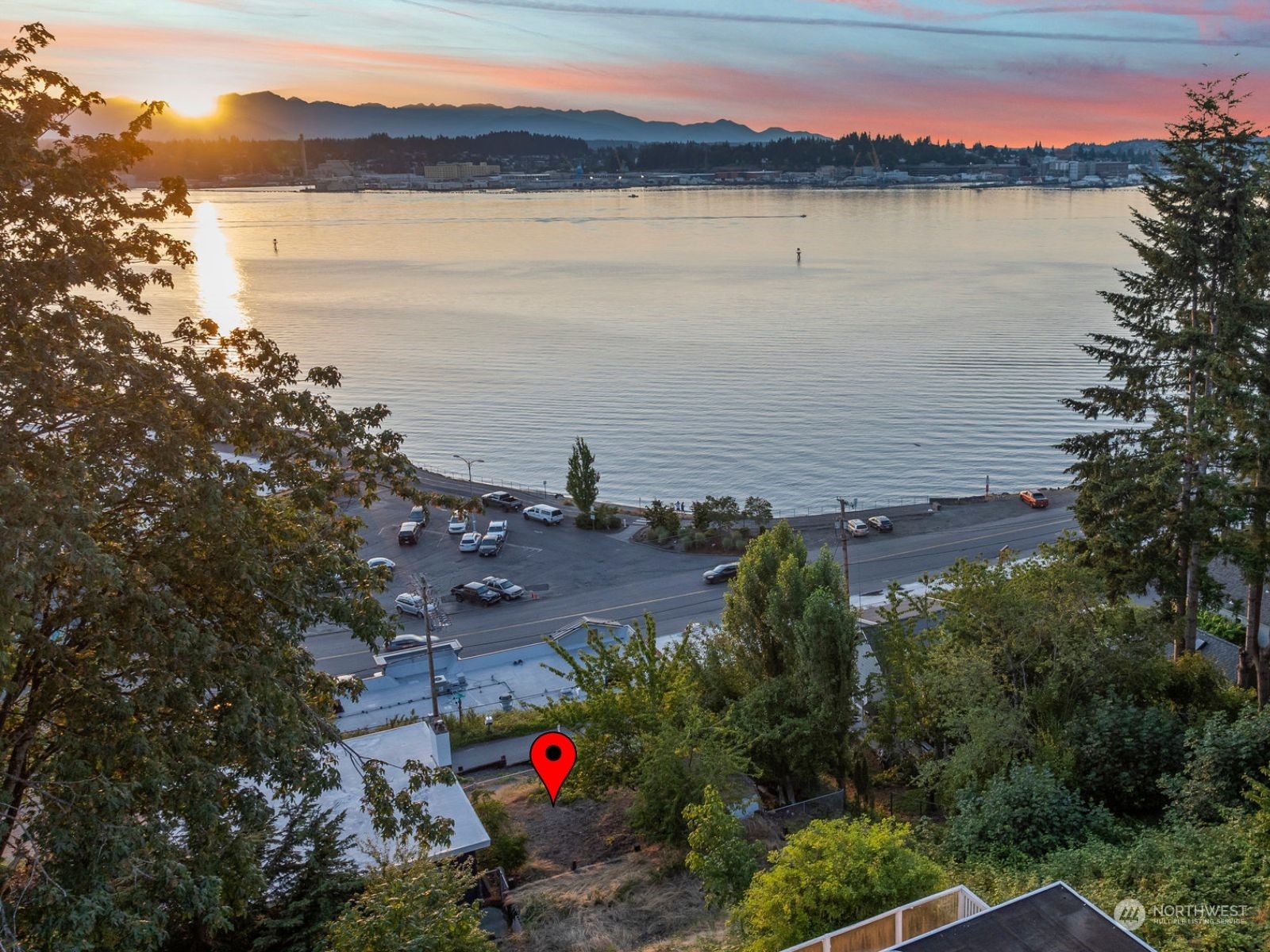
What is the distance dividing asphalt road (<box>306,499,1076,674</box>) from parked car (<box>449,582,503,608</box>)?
0.93 feet

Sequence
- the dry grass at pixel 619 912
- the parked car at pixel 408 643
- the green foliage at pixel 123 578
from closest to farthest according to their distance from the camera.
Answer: the green foliage at pixel 123 578 < the dry grass at pixel 619 912 < the parked car at pixel 408 643

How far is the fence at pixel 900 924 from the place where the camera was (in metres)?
8.70

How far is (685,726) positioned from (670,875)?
2287 mm

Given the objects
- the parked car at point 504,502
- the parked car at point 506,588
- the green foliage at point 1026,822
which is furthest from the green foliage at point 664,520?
the green foliage at point 1026,822

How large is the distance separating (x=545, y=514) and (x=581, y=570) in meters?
5.83

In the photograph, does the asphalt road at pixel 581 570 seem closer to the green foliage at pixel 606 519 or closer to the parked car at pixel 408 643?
the green foliage at pixel 606 519

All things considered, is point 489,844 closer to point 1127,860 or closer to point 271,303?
point 1127,860

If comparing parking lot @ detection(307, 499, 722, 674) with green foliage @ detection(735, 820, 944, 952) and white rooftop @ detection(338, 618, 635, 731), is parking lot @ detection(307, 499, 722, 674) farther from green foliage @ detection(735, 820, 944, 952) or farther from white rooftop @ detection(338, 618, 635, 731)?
green foliage @ detection(735, 820, 944, 952)

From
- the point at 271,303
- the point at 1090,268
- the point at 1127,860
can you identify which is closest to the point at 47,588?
the point at 1127,860

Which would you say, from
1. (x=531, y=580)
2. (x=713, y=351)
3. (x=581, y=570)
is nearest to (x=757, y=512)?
(x=581, y=570)

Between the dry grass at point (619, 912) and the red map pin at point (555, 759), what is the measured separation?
222 cm

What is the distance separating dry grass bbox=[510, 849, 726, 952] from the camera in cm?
1244

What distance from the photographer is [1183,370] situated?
20.0 metres

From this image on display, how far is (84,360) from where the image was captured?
7430 mm
